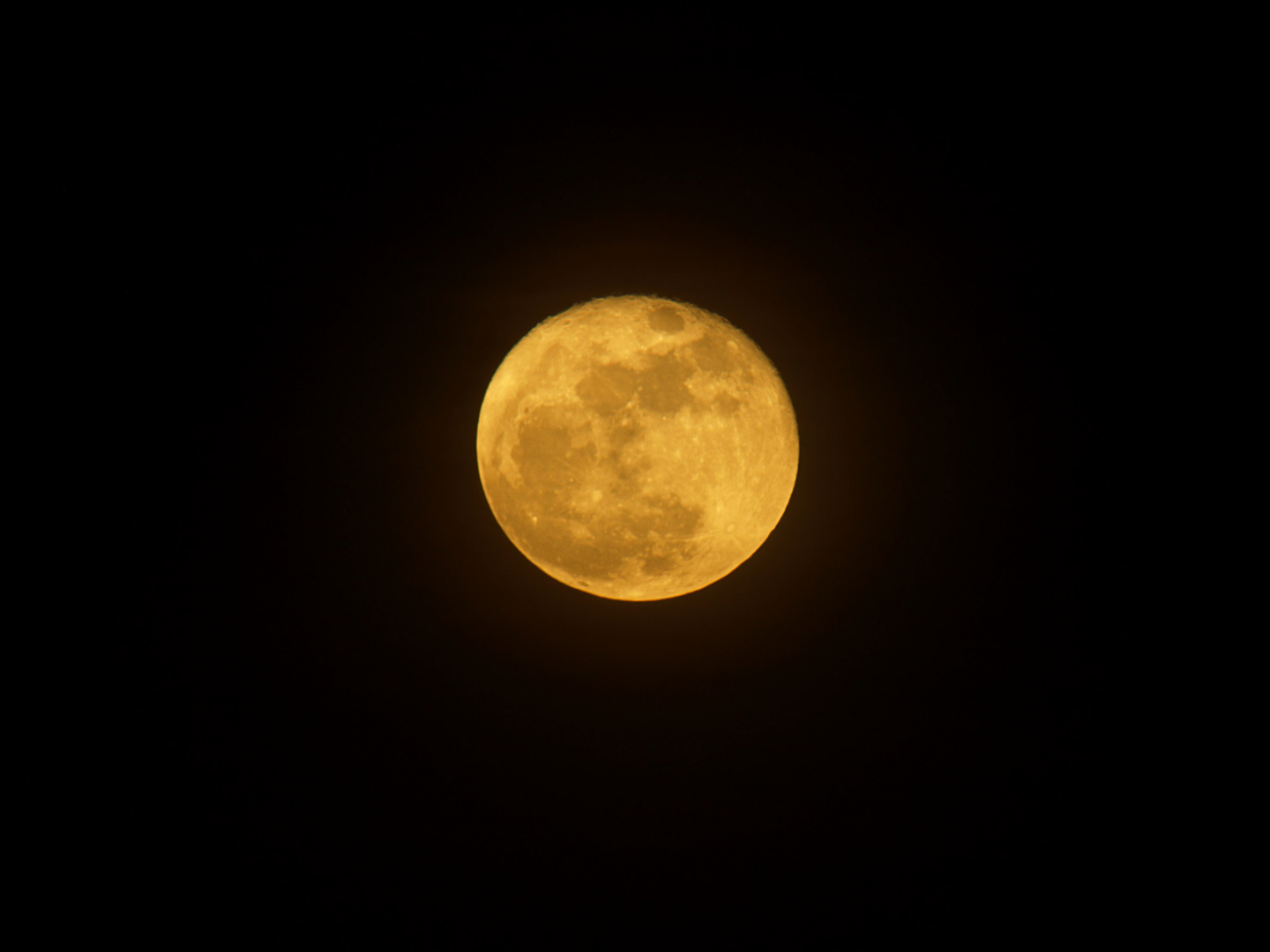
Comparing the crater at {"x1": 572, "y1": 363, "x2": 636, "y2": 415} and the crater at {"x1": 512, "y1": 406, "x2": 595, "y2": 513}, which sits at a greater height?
the crater at {"x1": 572, "y1": 363, "x2": 636, "y2": 415}

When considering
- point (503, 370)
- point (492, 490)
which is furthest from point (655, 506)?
point (503, 370)

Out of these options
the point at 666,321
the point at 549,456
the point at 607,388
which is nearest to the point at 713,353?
the point at 666,321

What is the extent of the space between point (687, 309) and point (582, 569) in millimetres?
1072

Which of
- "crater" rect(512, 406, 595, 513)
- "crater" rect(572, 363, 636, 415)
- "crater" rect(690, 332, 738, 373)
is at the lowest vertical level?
"crater" rect(512, 406, 595, 513)

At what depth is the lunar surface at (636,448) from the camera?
2.10 m

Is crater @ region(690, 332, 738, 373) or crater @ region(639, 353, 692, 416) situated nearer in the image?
crater @ region(639, 353, 692, 416)

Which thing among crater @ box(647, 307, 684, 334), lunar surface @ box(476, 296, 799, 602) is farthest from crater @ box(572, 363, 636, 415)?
crater @ box(647, 307, 684, 334)

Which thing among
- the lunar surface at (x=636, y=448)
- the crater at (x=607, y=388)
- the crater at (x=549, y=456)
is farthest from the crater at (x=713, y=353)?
the crater at (x=549, y=456)

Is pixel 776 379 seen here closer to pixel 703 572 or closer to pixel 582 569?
pixel 703 572

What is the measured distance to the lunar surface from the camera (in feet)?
6.89

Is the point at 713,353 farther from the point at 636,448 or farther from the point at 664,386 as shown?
the point at 636,448

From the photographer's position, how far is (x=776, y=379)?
2.49 metres

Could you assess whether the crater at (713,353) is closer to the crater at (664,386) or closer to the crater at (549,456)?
the crater at (664,386)

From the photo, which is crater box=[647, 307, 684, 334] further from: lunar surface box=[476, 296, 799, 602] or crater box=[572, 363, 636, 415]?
crater box=[572, 363, 636, 415]
